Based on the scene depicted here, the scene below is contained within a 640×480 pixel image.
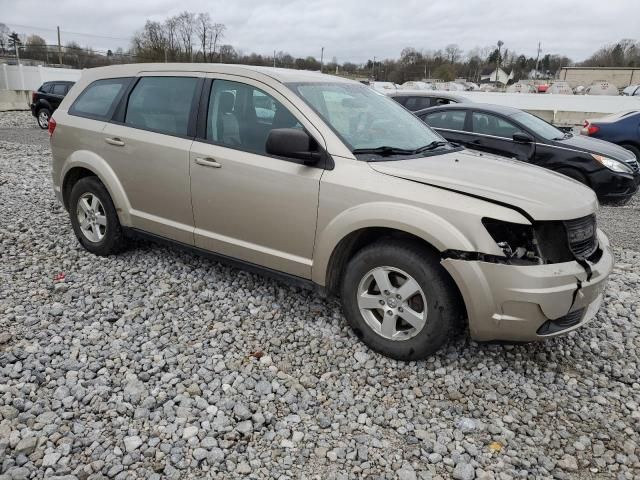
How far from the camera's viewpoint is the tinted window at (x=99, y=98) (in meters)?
4.66

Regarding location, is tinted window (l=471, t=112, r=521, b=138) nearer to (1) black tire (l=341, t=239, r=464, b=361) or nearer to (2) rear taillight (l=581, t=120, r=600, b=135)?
(2) rear taillight (l=581, t=120, r=600, b=135)

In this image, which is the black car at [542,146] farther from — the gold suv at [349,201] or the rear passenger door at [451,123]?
the gold suv at [349,201]

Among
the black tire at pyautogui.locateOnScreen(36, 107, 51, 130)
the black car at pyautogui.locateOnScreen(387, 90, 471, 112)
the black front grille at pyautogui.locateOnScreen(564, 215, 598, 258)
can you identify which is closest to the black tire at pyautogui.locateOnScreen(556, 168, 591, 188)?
the black car at pyautogui.locateOnScreen(387, 90, 471, 112)

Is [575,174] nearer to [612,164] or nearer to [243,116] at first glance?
[612,164]

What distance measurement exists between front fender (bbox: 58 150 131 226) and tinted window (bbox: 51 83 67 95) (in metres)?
14.6

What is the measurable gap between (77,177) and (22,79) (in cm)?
2953

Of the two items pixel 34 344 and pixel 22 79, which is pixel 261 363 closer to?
pixel 34 344

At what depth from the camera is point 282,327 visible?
3777mm

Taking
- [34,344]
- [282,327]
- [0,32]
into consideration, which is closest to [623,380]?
[282,327]

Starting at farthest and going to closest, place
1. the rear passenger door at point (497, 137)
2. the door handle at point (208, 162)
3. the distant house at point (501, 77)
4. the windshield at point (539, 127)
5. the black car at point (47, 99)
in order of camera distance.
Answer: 1. the distant house at point (501, 77)
2. the black car at point (47, 99)
3. the windshield at point (539, 127)
4. the rear passenger door at point (497, 137)
5. the door handle at point (208, 162)

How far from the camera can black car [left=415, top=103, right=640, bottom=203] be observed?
7781 millimetres

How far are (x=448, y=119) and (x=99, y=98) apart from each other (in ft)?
19.5

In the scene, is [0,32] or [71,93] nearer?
[71,93]

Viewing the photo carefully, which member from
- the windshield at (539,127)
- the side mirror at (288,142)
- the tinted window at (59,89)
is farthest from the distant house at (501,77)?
the side mirror at (288,142)
